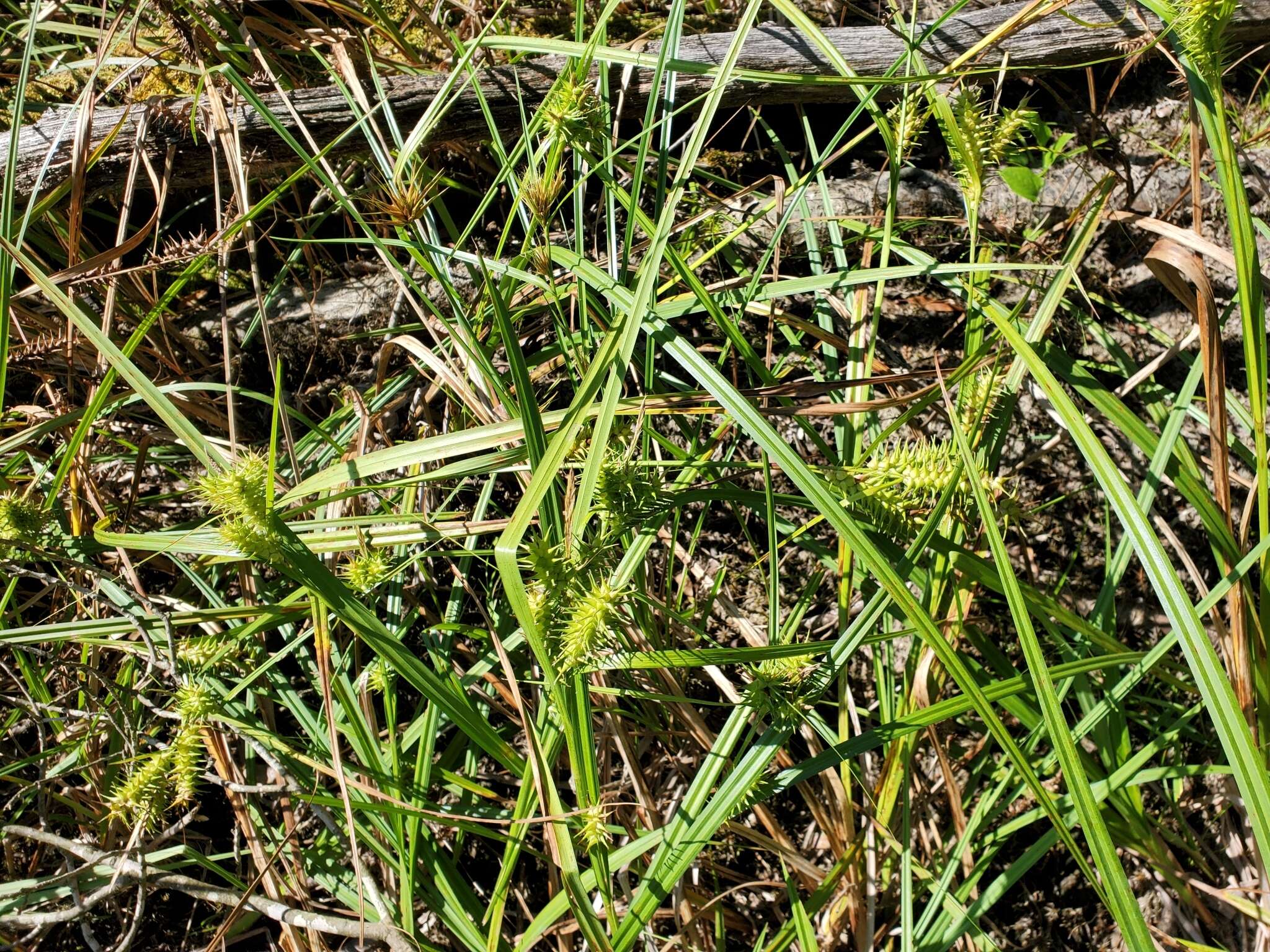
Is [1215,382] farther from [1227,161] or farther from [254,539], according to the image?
[254,539]

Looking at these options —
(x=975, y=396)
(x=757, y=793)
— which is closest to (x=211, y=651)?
(x=757, y=793)

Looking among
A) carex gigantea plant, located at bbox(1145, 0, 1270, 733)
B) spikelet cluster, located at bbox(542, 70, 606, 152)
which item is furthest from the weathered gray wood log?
carex gigantea plant, located at bbox(1145, 0, 1270, 733)

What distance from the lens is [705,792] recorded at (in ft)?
3.20

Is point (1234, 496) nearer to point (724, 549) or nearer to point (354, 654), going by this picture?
point (724, 549)

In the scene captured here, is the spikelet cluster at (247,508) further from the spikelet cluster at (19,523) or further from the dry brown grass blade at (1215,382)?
the dry brown grass blade at (1215,382)

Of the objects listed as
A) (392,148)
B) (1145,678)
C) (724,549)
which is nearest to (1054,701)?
(1145,678)

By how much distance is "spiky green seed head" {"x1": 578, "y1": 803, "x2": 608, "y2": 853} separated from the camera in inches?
35.5

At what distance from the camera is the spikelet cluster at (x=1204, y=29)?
79cm

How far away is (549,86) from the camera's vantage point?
54.7 inches

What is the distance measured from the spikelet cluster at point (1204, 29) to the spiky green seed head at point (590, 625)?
77 cm

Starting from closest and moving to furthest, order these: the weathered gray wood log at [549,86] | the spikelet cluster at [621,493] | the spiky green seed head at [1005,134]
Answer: the spikelet cluster at [621,493], the spiky green seed head at [1005,134], the weathered gray wood log at [549,86]

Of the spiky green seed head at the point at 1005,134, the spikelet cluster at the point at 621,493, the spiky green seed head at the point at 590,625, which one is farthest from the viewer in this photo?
the spiky green seed head at the point at 1005,134

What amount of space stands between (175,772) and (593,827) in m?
0.56

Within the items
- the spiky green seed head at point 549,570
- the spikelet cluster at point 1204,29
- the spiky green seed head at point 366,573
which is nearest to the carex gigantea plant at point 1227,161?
the spikelet cluster at point 1204,29
